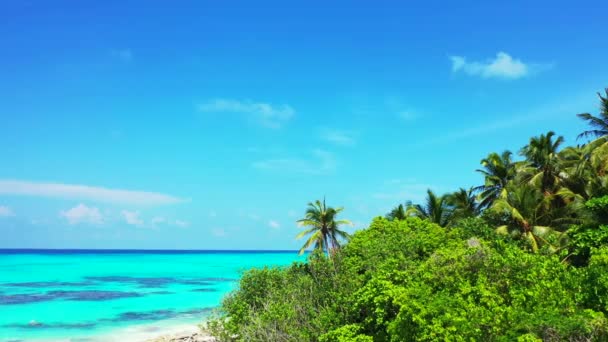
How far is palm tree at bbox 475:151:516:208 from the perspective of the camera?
3394cm

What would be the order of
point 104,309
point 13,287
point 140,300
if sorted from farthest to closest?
point 13,287 → point 140,300 → point 104,309

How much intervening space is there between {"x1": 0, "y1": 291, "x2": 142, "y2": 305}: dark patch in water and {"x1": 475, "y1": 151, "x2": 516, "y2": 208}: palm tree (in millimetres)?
35265

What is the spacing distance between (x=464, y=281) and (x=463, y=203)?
23891 millimetres

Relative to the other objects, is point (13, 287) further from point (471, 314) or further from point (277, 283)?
point (471, 314)

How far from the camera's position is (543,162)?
29.7 m

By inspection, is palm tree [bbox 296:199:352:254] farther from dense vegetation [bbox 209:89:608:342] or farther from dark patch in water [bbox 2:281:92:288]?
dark patch in water [bbox 2:281:92:288]

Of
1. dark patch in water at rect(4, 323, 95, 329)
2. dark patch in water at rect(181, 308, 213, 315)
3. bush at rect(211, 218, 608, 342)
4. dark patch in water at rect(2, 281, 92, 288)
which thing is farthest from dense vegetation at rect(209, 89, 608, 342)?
dark patch in water at rect(2, 281, 92, 288)

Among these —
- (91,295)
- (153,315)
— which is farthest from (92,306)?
(91,295)

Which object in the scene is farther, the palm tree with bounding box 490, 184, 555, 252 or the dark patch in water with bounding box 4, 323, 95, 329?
the dark patch in water with bounding box 4, 323, 95, 329

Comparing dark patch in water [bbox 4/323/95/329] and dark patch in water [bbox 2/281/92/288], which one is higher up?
dark patch in water [bbox 2/281/92/288]

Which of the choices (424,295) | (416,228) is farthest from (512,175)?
(424,295)

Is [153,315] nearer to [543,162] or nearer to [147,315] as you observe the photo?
[147,315]

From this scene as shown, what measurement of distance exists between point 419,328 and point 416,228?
1217 cm

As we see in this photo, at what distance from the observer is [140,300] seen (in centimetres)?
4525
